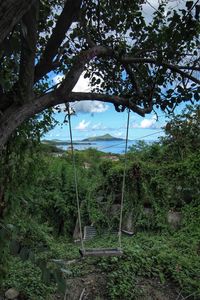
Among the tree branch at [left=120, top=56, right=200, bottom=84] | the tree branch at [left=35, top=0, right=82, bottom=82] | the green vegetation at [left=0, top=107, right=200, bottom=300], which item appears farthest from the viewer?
the green vegetation at [left=0, top=107, right=200, bottom=300]

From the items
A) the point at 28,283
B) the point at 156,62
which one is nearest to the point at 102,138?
the point at 28,283

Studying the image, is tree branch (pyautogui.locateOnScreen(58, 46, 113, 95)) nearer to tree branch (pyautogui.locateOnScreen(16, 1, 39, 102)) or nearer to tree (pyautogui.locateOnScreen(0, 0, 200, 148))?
tree (pyautogui.locateOnScreen(0, 0, 200, 148))

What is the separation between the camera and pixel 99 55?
201 centimetres

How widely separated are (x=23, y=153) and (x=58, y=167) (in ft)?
9.07

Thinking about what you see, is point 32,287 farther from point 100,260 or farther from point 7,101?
point 7,101

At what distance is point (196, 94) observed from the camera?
205 cm

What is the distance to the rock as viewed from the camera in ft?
9.03

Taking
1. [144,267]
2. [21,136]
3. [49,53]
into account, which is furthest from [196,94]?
[144,267]

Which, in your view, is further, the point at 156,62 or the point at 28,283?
the point at 28,283

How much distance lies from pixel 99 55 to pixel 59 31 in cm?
31

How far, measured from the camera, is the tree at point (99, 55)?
1621mm

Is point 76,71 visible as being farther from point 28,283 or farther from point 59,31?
point 28,283

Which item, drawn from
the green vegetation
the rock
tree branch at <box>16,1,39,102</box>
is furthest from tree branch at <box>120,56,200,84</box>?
the rock

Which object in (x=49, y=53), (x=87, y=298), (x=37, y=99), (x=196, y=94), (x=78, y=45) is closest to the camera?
(x=37, y=99)
